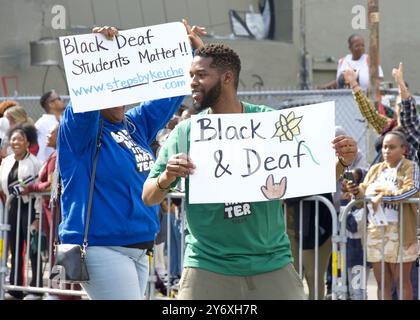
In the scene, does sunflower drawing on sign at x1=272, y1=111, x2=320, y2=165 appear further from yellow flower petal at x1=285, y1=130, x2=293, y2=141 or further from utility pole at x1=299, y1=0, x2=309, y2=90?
utility pole at x1=299, y1=0, x2=309, y2=90

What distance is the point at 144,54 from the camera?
5961 mm

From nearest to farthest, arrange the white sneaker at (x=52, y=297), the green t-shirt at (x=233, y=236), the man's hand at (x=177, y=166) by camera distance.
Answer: the man's hand at (x=177, y=166)
the green t-shirt at (x=233, y=236)
the white sneaker at (x=52, y=297)

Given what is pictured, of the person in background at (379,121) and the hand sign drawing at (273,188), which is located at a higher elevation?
the person in background at (379,121)

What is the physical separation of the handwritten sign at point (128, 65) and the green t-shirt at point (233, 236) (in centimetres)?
102

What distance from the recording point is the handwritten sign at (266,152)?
188 inches

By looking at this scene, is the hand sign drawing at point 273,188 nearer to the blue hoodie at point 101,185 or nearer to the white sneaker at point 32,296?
the blue hoodie at point 101,185

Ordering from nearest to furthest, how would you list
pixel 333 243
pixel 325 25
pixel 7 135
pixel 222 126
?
pixel 222 126, pixel 333 243, pixel 7 135, pixel 325 25

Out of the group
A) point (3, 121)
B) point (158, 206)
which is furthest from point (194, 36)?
point (3, 121)

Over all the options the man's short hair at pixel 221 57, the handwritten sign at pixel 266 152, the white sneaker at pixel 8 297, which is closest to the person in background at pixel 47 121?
the white sneaker at pixel 8 297

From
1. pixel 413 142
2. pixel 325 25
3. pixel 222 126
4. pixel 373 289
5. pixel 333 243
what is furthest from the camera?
pixel 325 25

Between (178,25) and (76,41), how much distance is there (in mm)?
651

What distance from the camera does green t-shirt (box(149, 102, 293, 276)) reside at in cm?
476

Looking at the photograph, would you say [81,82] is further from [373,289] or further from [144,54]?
[373,289]

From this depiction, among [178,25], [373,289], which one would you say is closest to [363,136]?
[373,289]
